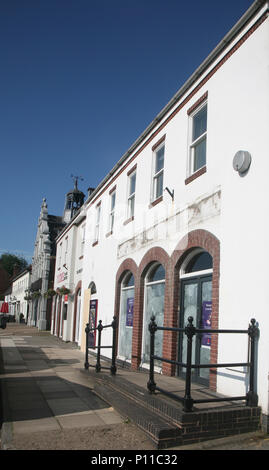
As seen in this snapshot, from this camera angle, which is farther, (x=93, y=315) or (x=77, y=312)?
(x=77, y=312)

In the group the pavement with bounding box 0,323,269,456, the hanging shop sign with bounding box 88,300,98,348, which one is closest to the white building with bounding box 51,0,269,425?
the pavement with bounding box 0,323,269,456

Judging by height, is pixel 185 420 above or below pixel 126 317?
below

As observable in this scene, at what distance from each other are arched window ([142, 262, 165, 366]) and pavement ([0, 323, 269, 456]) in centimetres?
166

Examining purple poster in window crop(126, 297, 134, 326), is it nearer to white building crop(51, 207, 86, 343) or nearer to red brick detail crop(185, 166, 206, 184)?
red brick detail crop(185, 166, 206, 184)

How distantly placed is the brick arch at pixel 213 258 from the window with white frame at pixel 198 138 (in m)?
1.60

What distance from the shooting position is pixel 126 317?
40.0 feet

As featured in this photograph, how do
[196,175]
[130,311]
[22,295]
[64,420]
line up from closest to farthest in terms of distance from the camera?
[64,420], [196,175], [130,311], [22,295]

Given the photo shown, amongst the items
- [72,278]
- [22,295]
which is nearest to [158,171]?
[72,278]

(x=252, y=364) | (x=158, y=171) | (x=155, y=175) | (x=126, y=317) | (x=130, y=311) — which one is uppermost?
(x=158, y=171)

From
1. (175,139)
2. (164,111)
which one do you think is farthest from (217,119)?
(164,111)

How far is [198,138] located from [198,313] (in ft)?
11.9

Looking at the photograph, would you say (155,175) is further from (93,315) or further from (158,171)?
(93,315)

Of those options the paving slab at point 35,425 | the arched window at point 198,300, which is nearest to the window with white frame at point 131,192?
the arched window at point 198,300
